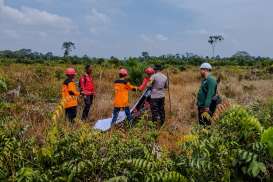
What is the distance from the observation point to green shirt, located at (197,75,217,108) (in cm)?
827

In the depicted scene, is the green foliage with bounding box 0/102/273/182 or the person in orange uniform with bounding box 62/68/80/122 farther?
the person in orange uniform with bounding box 62/68/80/122

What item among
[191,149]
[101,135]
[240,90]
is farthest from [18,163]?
[240,90]

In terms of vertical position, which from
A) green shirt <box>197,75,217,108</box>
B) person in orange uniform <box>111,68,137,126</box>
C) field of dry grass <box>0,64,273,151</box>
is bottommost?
field of dry grass <box>0,64,273,151</box>

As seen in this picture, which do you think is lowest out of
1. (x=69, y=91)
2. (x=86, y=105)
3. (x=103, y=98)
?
(x=103, y=98)

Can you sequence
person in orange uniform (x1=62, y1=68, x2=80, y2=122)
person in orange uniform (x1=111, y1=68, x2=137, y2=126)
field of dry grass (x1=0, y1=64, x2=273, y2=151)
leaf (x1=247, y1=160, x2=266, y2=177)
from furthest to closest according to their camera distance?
person in orange uniform (x1=111, y1=68, x2=137, y2=126) → person in orange uniform (x1=62, y1=68, x2=80, y2=122) → field of dry grass (x1=0, y1=64, x2=273, y2=151) → leaf (x1=247, y1=160, x2=266, y2=177)

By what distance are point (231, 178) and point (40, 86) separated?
45.4ft

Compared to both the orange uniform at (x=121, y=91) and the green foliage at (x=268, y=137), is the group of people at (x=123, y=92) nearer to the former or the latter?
the orange uniform at (x=121, y=91)

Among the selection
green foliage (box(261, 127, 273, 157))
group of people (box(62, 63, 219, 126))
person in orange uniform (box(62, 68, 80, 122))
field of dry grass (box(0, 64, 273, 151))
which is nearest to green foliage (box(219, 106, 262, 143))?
green foliage (box(261, 127, 273, 157))

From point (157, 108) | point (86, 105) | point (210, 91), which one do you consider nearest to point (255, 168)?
point (210, 91)

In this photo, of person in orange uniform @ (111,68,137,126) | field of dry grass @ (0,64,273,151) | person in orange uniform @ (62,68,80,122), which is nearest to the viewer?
field of dry grass @ (0,64,273,151)

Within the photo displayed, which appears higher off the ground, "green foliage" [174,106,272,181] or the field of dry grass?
"green foliage" [174,106,272,181]

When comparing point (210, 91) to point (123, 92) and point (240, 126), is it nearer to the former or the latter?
point (123, 92)

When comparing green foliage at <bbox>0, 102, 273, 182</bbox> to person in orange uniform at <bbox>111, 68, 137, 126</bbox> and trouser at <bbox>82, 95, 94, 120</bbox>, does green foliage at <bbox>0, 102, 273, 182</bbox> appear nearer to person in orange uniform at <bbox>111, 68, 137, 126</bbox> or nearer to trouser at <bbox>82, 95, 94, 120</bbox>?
person in orange uniform at <bbox>111, 68, 137, 126</bbox>

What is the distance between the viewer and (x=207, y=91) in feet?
27.5
